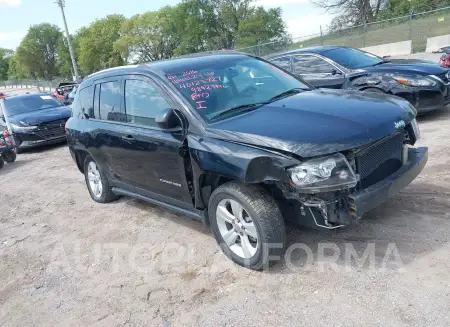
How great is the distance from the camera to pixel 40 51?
107m

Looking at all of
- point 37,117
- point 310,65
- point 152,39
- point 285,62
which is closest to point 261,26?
point 152,39

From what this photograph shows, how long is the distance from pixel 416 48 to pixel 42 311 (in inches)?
1089

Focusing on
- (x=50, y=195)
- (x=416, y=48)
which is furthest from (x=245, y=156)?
(x=416, y=48)

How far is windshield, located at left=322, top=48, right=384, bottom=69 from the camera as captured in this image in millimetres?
8578

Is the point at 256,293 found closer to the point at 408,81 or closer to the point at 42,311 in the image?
the point at 42,311

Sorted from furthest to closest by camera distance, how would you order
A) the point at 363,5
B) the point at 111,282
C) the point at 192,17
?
the point at 192,17 < the point at 363,5 < the point at 111,282

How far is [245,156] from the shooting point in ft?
11.5

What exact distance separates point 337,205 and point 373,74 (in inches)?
211

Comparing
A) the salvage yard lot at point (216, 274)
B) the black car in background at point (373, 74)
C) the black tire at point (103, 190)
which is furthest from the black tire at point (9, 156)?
the black car in background at point (373, 74)

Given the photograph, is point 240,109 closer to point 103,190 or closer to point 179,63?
point 179,63

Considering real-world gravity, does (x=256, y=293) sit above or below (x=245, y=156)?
below

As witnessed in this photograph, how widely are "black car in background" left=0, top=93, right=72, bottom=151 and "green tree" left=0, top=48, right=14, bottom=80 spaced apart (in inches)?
5312

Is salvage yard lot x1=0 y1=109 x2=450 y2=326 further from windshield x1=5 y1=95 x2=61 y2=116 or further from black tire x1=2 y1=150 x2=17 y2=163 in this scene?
windshield x1=5 y1=95 x2=61 y2=116

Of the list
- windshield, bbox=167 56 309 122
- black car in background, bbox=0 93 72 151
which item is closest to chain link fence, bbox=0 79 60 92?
black car in background, bbox=0 93 72 151
